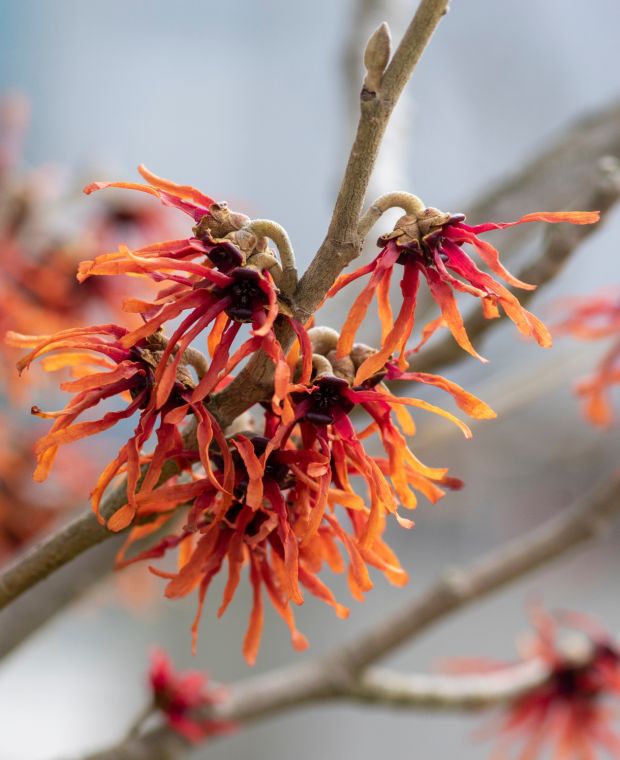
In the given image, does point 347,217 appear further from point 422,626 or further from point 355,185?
point 422,626

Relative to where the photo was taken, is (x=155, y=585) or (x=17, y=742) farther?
(x=17, y=742)

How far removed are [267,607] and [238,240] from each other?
3133mm

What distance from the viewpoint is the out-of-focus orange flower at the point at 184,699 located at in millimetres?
1093

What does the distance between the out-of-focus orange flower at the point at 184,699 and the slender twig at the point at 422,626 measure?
0.02m

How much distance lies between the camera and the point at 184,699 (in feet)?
3.64

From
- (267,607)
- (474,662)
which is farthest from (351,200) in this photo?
(267,607)

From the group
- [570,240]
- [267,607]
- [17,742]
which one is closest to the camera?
[570,240]

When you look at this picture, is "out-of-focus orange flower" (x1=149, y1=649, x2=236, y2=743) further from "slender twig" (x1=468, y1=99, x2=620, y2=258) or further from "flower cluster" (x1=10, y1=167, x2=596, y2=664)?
"slender twig" (x1=468, y1=99, x2=620, y2=258)

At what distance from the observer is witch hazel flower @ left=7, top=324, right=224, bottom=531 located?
1.76ft

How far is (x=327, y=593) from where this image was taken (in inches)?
23.8

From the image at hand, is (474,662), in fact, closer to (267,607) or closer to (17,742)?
(17,742)

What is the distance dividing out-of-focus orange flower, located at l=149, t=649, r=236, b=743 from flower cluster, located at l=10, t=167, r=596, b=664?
0.54 m

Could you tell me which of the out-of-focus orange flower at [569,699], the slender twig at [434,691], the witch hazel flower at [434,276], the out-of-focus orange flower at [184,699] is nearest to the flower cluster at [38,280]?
the out-of-focus orange flower at [184,699]

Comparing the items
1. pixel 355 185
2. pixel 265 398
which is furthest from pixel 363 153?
pixel 265 398
